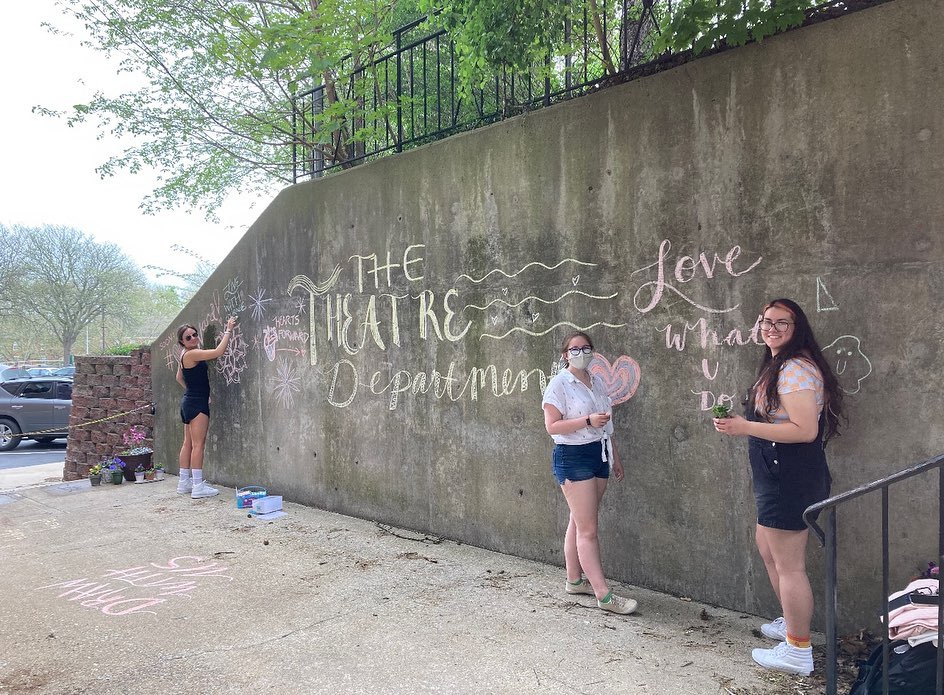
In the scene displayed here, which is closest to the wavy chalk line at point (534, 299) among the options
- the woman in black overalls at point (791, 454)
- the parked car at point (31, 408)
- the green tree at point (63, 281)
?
the woman in black overalls at point (791, 454)

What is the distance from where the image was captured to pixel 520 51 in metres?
5.09

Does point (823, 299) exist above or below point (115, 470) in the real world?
above

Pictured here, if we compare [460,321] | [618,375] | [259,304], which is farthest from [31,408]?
[618,375]

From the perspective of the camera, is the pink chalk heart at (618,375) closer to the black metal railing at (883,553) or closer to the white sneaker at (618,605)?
the white sneaker at (618,605)

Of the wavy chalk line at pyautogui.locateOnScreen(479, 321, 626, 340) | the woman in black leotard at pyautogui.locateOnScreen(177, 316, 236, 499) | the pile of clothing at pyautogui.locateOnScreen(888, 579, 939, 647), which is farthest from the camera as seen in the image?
the woman in black leotard at pyautogui.locateOnScreen(177, 316, 236, 499)

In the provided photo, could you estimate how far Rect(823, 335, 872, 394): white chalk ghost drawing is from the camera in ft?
11.2

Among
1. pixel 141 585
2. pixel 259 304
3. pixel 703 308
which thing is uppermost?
pixel 259 304

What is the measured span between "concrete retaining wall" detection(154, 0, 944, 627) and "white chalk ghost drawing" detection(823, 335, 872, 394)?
0.01 meters

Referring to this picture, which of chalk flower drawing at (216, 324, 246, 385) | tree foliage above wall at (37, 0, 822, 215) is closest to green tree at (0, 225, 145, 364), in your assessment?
tree foliage above wall at (37, 0, 822, 215)

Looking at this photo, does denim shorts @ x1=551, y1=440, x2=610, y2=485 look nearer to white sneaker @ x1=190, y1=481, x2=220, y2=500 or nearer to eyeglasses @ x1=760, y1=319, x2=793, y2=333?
eyeglasses @ x1=760, y1=319, x2=793, y2=333

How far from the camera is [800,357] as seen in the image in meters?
3.25

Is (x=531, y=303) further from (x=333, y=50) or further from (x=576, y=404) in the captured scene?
(x=333, y=50)

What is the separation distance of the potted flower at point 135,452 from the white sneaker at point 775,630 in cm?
775

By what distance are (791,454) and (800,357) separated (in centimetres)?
47
